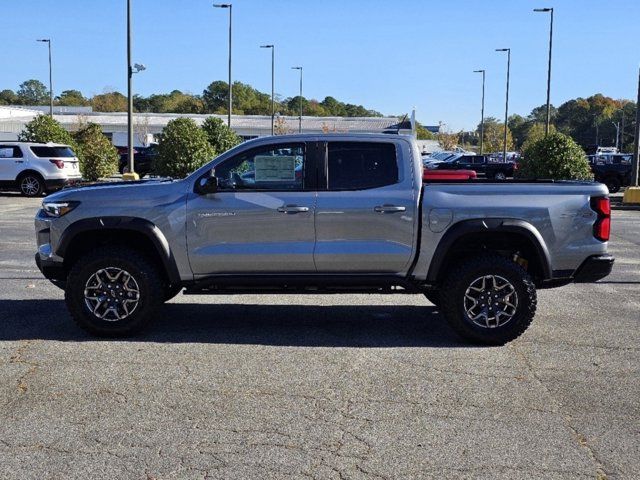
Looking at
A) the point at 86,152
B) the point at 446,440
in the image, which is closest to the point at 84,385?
the point at 446,440

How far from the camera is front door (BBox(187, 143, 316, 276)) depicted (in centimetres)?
711

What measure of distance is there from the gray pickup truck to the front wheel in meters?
0.01

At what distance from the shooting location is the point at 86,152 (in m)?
31.9

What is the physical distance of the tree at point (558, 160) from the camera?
88.7ft

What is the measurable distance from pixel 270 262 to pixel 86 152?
26545 mm

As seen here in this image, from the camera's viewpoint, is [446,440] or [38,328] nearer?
[446,440]

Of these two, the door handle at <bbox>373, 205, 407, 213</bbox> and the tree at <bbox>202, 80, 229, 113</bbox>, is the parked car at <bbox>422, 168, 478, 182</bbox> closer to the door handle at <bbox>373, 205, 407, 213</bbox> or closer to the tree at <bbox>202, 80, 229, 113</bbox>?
the door handle at <bbox>373, 205, 407, 213</bbox>

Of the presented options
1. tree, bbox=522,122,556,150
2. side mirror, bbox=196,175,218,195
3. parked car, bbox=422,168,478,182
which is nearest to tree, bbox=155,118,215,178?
tree, bbox=522,122,556,150

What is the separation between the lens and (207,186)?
23.1 feet

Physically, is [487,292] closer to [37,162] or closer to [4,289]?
[4,289]

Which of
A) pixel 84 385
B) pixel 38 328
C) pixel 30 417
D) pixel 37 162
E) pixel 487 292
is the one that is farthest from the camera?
pixel 37 162

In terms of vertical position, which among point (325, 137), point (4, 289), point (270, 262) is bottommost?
point (4, 289)

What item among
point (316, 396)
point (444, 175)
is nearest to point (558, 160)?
point (444, 175)

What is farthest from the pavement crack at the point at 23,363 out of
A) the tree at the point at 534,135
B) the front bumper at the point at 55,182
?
the tree at the point at 534,135
